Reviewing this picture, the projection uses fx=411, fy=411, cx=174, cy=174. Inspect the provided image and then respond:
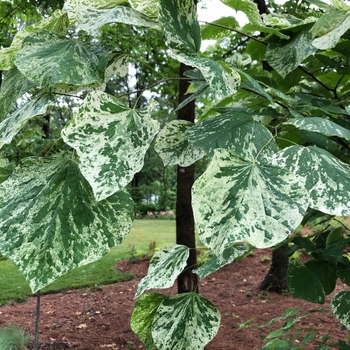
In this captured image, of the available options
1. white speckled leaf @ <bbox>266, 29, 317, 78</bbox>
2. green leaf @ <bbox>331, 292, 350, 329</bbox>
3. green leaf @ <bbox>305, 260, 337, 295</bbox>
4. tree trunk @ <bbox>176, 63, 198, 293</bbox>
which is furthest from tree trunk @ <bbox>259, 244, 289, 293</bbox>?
white speckled leaf @ <bbox>266, 29, 317, 78</bbox>

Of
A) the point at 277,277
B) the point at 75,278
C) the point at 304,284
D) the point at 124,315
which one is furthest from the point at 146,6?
the point at 75,278

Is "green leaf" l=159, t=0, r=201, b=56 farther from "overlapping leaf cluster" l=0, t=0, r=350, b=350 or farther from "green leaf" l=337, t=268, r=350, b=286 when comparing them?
"green leaf" l=337, t=268, r=350, b=286

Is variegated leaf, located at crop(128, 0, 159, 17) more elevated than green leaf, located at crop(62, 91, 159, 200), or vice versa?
variegated leaf, located at crop(128, 0, 159, 17)

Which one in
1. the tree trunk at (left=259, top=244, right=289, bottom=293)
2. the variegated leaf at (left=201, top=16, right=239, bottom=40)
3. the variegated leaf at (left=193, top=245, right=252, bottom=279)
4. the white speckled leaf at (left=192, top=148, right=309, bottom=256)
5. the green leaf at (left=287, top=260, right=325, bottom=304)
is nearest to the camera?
the white speckled leaf at (left=192, top=148, right=309, bottom=256)

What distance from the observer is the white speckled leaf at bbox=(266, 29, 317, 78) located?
48cm

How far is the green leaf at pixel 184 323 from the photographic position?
44 centimetres

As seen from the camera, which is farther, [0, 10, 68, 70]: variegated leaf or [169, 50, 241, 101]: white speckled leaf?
[0, 10, 68, 70]: variegated leaf

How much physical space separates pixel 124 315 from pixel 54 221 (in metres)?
3.84

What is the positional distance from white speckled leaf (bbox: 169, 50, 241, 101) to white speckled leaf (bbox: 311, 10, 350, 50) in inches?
5.5

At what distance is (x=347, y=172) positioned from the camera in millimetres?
337

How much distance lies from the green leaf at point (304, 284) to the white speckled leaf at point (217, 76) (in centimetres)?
49

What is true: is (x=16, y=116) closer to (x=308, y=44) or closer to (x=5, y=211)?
(x=5, y=211)

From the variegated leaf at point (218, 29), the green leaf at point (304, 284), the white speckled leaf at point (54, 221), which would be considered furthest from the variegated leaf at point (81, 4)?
the green leaf at point (304, 284)

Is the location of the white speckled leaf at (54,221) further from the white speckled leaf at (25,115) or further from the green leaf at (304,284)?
the green leaf at (304,284)
